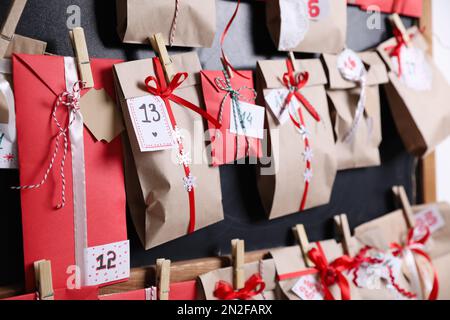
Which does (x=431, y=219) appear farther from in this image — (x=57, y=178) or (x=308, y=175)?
(x=57, y=178)

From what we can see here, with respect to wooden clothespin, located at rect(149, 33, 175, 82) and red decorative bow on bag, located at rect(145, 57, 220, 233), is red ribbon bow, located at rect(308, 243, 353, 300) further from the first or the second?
wooden clothespin, located at rect(149, 33, 175, 82)

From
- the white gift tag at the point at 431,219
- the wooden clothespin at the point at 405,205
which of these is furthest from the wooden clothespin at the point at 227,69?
the white gift tag at the point at 431,219

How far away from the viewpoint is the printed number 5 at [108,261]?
938mm

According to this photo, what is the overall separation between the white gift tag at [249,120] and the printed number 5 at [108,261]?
1.21 ft

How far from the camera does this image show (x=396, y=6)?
141 cm

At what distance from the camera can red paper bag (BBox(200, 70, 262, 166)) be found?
1.03 m

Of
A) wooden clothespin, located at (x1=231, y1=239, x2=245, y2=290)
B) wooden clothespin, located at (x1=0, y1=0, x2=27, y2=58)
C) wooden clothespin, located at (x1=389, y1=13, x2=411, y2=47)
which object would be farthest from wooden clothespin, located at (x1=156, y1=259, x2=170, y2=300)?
wooden clothespin, located at (x1=389, y1=13, x2=411, y2=47)

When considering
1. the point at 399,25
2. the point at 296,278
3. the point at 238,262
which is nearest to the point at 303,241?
the point at 296,278

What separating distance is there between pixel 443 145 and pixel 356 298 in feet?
2.24

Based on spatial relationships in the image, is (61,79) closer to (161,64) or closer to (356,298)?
(161,64)

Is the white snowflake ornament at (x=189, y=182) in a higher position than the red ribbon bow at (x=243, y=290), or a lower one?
higher

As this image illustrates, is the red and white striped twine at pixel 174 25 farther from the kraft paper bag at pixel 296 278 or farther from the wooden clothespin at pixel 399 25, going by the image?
the wooden clothespin at pixel 399 25

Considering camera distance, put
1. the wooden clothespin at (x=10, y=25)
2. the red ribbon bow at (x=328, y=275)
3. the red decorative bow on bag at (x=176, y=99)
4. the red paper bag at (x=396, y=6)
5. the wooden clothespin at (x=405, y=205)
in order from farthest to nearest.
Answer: the wooden clothespin at (x=405, y=205) → the red paper bag at (x=396, y=6) → the red ribbon bow at (x=328, y=275) → the red decorative bow on bag at (x=176, y=99) → the wooden clothespin at (x=10, y=25)

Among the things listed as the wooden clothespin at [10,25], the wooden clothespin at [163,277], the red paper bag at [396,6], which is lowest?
the wooden clothespin at [163,277]
